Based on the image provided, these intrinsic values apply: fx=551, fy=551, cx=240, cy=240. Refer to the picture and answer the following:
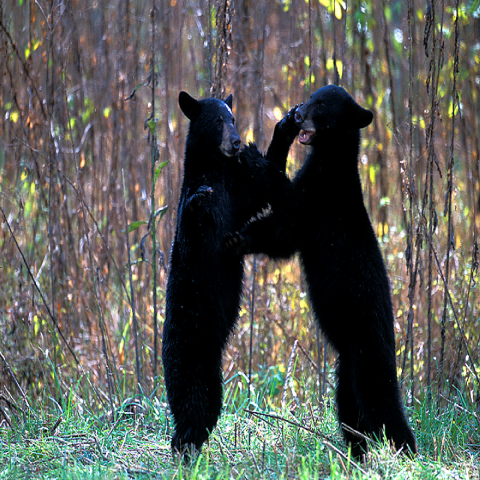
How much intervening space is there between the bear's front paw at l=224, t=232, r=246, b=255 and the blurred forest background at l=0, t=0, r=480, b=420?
1024 millimetres

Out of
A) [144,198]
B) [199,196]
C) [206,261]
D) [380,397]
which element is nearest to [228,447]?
[380,397]

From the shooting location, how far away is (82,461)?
319 cm

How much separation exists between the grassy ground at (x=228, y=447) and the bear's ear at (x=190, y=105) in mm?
1857

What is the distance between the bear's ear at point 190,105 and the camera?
343cm

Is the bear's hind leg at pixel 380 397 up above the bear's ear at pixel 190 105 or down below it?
below

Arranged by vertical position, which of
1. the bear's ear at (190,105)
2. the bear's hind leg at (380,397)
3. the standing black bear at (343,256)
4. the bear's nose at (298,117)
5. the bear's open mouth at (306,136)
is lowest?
the bear's hind leg at (380,397)

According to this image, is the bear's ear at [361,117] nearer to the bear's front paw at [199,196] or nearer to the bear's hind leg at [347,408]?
the bear's front paw at [199,196]

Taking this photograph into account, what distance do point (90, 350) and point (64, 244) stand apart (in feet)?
3.85

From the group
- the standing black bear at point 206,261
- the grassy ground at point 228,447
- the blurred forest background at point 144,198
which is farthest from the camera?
the blurred forest background at point 144,198

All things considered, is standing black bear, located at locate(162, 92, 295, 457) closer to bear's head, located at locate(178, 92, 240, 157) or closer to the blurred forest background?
bear's head, located at locate(178, 92, 240, 157)

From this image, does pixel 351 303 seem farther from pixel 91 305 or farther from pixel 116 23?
pixel 116 23

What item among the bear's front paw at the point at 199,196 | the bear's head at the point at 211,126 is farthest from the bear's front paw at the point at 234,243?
the bear's head at the point at 211,126

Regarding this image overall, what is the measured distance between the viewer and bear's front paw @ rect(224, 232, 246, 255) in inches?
125

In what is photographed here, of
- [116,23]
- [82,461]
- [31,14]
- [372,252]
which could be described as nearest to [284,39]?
[116,23]
